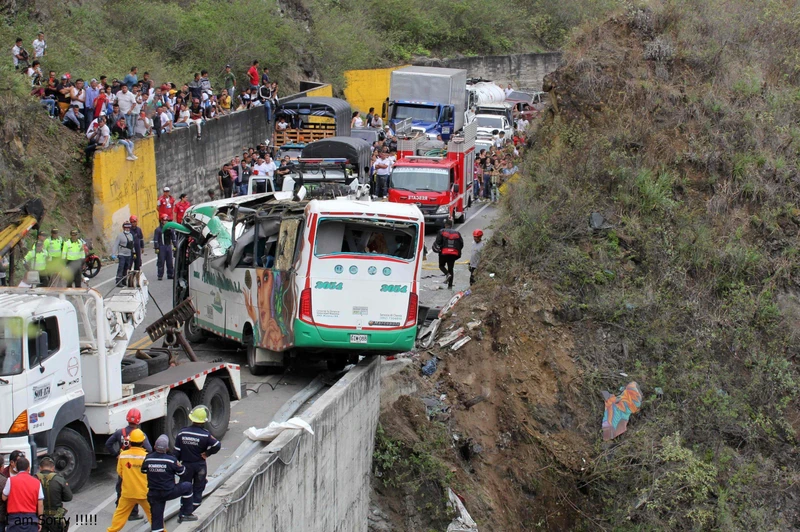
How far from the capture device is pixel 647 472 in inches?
690

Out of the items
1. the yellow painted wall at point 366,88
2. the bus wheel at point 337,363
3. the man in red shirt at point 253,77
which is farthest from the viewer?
the yellow painted wall at point 366,88

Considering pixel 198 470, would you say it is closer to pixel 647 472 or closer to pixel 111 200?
pixel 647 472

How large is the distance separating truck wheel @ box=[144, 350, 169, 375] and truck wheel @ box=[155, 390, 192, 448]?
1.97ft

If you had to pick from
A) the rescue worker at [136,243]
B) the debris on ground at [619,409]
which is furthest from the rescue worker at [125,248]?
the debris on ground at [619,409]

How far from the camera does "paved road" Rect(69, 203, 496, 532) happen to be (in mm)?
11477

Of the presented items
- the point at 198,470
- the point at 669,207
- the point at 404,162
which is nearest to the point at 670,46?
the point at 669,207

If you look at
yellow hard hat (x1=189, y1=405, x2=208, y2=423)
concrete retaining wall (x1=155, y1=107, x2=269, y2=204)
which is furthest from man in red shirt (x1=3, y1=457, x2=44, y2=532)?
concrete retaining wall (x1=155, y1=107, x2=269, y2=204)

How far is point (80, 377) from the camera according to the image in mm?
11438

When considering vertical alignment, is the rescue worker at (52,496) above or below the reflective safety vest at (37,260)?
below

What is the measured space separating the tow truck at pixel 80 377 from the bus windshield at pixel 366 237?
2381 mm

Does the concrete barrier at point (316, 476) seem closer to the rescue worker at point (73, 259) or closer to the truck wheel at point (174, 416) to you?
the truck wheel at point (174, 416)

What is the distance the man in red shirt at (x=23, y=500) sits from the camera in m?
9.27

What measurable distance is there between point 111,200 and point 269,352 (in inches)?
455

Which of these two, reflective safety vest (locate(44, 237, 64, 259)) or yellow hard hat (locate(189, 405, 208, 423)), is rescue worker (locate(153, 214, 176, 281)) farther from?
yellow hard hat (locate(189, 405, 208, 423))
